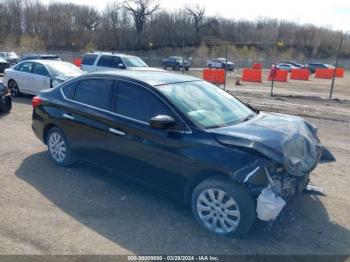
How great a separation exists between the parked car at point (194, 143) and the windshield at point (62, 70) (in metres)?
6.60

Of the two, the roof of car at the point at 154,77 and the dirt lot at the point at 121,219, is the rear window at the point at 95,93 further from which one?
the dirt lot at the point at 121,219

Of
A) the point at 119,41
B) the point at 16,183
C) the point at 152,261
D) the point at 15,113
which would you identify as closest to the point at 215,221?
the point at 152,261

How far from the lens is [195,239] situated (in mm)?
A: 3523

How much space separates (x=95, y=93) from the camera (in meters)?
4.77

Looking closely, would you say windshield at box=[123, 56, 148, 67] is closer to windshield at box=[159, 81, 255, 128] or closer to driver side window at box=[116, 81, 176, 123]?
windshield at box=[159, 81, 255, 128]

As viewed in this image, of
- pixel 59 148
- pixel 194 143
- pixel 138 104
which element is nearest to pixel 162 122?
pixel 194 143

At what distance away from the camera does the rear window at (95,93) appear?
180 inches

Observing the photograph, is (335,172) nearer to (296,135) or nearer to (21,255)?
(296,135)

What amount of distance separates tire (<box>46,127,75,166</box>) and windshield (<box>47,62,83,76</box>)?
616 cm

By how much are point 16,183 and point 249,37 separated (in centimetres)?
9494

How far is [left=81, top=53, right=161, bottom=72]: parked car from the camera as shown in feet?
48.8

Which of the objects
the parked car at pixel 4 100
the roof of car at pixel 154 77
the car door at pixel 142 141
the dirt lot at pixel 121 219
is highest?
the roof of car at pixel 154 77

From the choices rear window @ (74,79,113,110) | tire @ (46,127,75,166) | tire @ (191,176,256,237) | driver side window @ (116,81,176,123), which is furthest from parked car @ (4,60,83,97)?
tire @ (191,176,256,237)

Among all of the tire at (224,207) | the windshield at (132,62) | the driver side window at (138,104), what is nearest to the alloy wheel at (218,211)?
the tire at (224,207)
